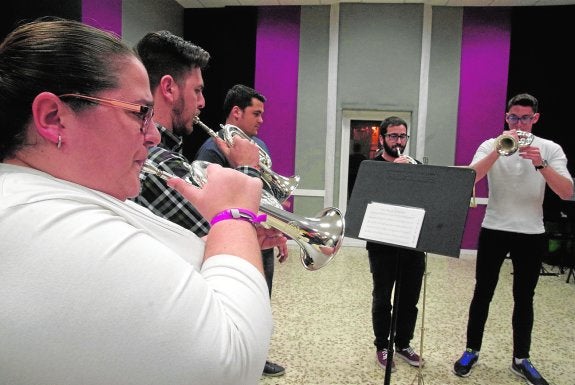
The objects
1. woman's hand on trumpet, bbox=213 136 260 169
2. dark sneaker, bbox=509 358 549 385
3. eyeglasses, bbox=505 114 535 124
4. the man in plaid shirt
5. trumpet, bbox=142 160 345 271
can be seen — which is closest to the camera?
trumpet, bbox=142 160 345 271

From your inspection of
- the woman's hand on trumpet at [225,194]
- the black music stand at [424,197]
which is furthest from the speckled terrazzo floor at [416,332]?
the woman's hand on trumpet at [225,194]

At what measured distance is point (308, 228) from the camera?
121cm

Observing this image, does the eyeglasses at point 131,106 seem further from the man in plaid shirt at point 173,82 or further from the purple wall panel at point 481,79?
the purple wall panel at point 481,79

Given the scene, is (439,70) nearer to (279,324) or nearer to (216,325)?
(279,324)

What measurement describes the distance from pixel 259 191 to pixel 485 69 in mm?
6471

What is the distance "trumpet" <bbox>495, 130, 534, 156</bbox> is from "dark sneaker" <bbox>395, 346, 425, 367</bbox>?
4.85 feet

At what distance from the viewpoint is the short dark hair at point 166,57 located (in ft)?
5.01

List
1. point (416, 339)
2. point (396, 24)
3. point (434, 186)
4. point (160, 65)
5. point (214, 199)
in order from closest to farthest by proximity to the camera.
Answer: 1. point (214, 199)
2. point (160, 65)
3. point (434, 186)
4. point (416, 339)
5. point (396, 24)

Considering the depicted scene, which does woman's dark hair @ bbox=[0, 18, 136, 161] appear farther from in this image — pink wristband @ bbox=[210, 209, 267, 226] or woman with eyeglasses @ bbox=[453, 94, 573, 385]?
woman with eyeglasses @ bbox=[453, 94, 573, 385]

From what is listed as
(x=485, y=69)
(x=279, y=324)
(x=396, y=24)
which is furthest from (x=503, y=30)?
(x=279, y=324)

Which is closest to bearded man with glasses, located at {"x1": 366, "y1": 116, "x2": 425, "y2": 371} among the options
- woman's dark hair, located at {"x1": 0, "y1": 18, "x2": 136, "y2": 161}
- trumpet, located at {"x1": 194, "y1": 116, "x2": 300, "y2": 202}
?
trumpet, located at {"x1": 194, "y1": 116, "x2": 300, "y2": 202}

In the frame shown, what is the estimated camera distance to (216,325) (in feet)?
1.81

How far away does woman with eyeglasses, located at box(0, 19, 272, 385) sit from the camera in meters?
0.51

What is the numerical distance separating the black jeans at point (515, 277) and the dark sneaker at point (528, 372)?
0.18 ft
